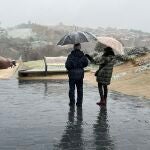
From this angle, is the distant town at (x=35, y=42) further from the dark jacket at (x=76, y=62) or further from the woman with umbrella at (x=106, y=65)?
the dark jacket at (x=76, y=62)

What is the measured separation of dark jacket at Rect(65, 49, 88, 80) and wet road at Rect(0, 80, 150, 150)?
83cm

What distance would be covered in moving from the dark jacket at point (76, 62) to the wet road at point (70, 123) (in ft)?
2.72

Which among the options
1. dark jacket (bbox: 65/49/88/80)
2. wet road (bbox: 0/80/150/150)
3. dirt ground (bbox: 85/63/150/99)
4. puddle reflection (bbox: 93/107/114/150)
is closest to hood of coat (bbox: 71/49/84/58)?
dark jacket (bbox: 65/49/88/80)

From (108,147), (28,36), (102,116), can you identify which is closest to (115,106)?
(102,116)

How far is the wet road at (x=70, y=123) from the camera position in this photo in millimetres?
8164

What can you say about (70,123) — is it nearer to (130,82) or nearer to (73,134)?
(73,134)

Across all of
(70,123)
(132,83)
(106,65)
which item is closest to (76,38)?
(106,65)

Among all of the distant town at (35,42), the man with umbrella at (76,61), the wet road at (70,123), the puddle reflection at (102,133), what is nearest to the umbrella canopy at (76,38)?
the man with umbrella at (76,61)

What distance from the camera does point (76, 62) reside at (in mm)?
12234

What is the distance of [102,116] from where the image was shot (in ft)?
36.2

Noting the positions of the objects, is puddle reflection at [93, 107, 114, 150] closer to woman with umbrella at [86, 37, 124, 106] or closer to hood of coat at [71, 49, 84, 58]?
woman with umbrella at [86, 37, 124, 106]

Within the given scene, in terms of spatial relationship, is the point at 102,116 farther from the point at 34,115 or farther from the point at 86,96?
the point at 86,96

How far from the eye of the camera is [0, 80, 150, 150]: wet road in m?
8.16

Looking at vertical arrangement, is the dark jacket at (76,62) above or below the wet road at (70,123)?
above
